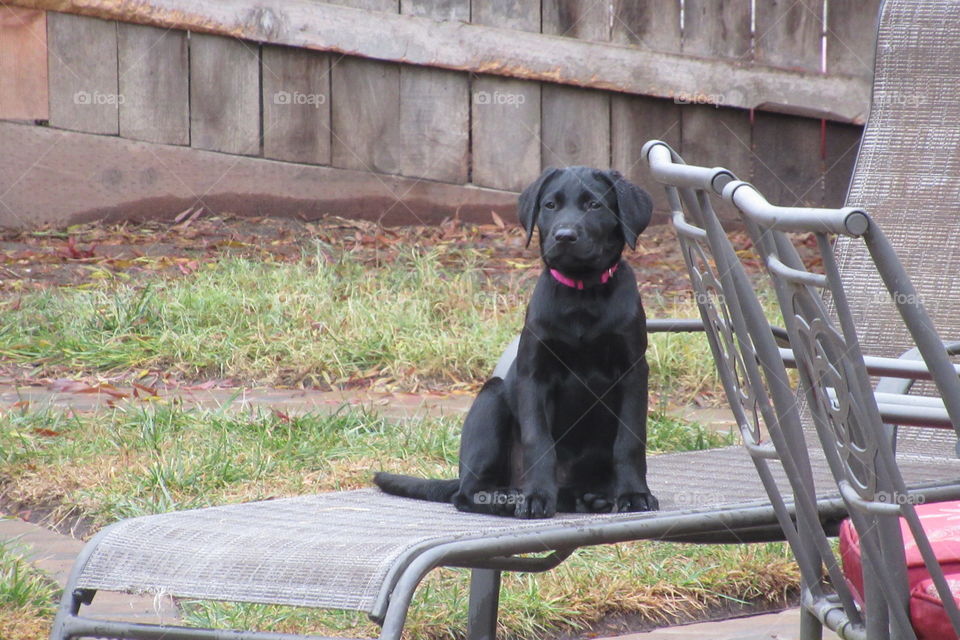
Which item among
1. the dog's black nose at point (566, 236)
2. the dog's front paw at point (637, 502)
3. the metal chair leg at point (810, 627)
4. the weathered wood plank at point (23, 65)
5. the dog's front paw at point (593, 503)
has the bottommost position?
the metal chair leg at point (810, 627)

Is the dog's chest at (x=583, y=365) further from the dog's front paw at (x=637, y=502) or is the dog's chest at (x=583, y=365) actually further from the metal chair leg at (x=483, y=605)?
the metal chair leg at (x=483, y=605)

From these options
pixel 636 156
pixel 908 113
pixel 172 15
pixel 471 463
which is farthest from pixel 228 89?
pixel 471 463

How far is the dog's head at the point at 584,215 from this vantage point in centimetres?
250

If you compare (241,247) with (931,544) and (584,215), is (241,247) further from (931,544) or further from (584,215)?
(931,544)

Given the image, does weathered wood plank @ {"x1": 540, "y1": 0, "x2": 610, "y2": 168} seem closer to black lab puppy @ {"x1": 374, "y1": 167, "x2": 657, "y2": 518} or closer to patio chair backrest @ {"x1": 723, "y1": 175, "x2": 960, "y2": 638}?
black lab puppy @ {"x1": 374, "y1": 167, "x2": 657, "y2": 518}

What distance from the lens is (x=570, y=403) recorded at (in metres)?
2.47

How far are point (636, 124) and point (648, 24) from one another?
57 cm

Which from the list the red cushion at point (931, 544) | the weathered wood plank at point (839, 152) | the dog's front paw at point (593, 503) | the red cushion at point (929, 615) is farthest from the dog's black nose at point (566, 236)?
the weathered wood plank at point (839, 152)

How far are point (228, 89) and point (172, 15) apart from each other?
0.49m

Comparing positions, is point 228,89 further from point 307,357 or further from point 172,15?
point 307,357

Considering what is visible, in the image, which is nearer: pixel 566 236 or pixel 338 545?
pixel 338 545

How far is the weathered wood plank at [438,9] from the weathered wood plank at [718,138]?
1412 millimetres

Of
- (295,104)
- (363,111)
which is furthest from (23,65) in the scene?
(363,111)

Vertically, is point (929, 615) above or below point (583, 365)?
below
